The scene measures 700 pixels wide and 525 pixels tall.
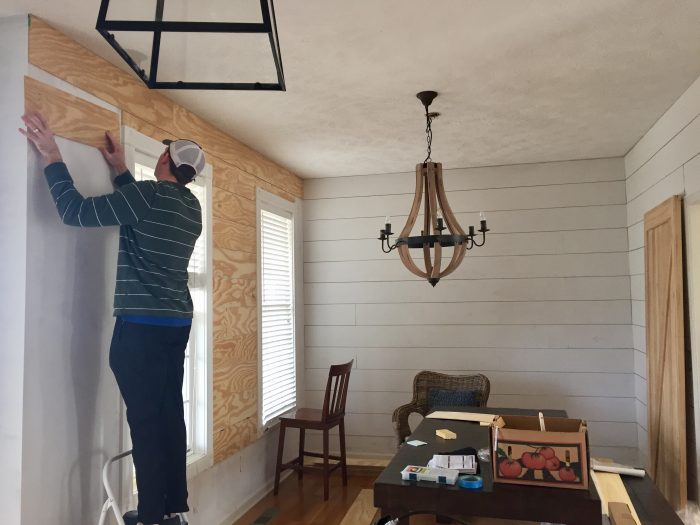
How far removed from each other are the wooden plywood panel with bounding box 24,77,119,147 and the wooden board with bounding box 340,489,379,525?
2.79 meters

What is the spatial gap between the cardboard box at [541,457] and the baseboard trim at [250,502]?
2.25 m

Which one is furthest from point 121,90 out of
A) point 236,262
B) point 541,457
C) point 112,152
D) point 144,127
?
point 541,457

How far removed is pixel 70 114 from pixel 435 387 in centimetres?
338

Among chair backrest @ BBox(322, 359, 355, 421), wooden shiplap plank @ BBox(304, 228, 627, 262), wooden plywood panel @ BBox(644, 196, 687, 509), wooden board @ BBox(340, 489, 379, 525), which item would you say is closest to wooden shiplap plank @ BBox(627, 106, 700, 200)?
Answer: wooden plywood panel @ BBox(644, 196, 687, 509)

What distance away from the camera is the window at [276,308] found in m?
4.48

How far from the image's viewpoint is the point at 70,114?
8.02 ft

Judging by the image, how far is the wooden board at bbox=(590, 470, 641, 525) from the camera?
2.38 meters

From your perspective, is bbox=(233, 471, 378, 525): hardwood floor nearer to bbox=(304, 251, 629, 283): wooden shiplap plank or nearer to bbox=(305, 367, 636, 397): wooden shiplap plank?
bbox=(305, 367, 636, 397): wooden shiplap plank

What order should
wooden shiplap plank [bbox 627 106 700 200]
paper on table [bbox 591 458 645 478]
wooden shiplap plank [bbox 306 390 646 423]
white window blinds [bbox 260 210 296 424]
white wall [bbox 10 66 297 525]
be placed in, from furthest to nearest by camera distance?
wooden shiplap plank [bbox 306 390 646 423]
white window blinds [bbox 260 210 296 424]
wooden shiplap plank [bbox 627 106 700 200]
paper on table [bbox 591 458 645 478]
white wall [bbox 10 66 297 525]

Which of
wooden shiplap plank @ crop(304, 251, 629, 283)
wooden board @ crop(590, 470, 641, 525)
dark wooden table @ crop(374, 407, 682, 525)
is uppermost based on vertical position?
wooden shiplap plank @ crop(304, 251, 629, 283)

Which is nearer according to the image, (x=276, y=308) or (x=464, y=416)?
(x=464, y=416)

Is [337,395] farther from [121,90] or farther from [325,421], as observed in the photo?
[121,90]

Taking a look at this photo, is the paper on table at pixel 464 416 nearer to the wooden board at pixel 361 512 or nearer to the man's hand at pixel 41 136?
the wooden board at pixel 361 512

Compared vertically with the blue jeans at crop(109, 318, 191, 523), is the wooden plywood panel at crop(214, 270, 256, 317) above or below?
above
